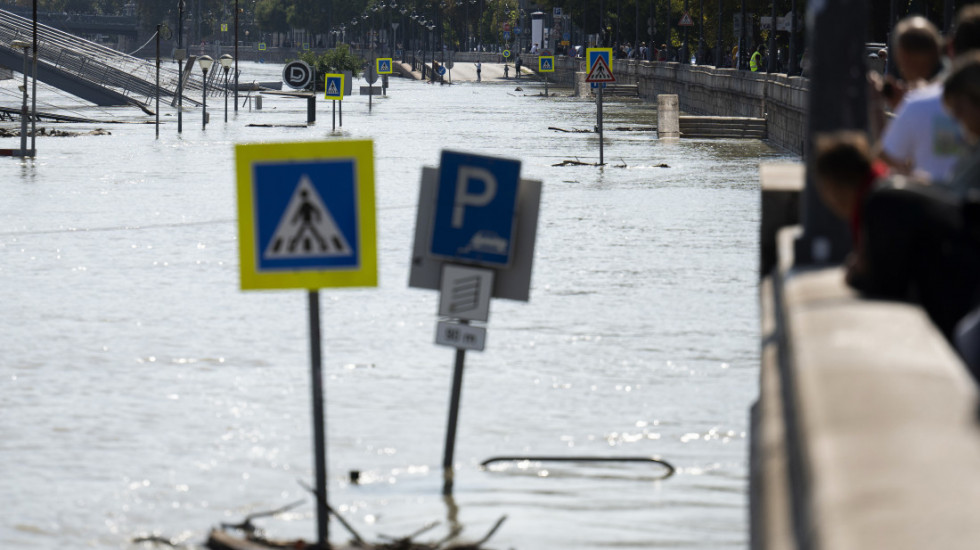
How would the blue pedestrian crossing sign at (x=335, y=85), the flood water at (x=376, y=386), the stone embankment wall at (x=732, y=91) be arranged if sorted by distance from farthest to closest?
the blue pedestrian crossing sign at (x=335, y=85), the stone embankment wall at (x=732, y=91), the flood water at (x=376, y=386)

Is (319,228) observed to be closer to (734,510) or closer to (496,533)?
(496,533)

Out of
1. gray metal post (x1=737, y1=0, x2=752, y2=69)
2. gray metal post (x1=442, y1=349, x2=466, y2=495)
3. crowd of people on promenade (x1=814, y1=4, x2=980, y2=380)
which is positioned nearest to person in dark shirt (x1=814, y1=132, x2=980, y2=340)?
crowd of people on promenade (x1=814, y1=4, x2=980, y2=380)

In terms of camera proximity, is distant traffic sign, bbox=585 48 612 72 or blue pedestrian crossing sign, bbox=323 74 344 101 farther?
blue pedestrian crossing sign, bbox=323 74 344 101

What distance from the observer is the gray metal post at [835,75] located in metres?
6.29

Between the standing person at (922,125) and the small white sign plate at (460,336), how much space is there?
2.67 metres

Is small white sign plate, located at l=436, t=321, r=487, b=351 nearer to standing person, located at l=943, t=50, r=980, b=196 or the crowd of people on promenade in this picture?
the crowd of people on promenade

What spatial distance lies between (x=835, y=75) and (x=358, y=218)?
2207 mm

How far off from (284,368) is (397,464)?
3.43 metres

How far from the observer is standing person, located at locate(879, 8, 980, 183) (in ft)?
22.6

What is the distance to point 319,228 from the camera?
→ 7582 mm

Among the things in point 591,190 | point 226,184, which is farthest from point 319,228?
point 226,184

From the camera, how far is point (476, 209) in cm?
892

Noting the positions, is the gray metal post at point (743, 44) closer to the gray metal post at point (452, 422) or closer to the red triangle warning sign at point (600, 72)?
the red triangle warning sign at point (600, 72)

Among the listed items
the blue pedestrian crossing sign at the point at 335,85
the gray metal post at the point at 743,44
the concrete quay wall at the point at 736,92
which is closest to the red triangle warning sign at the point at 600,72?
the concrete quay wall at the point at 736,92
